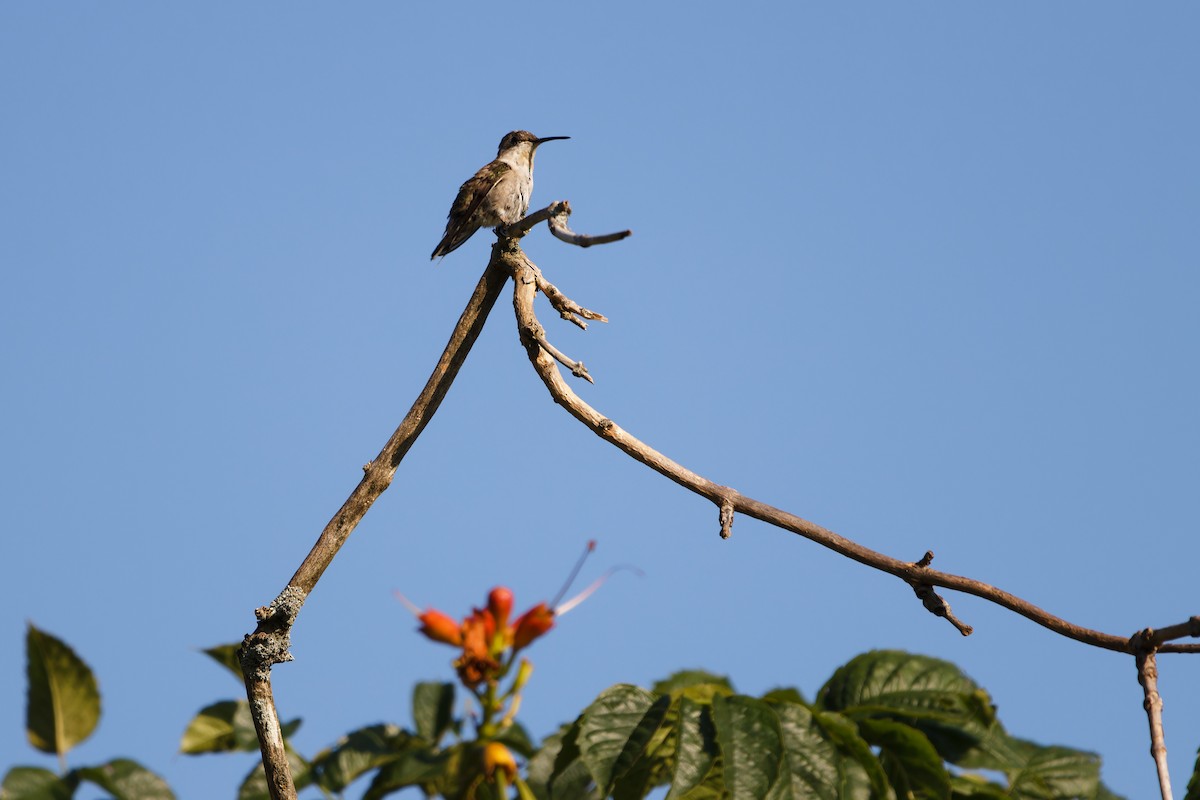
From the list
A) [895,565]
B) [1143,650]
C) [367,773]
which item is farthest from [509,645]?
[1143,650]

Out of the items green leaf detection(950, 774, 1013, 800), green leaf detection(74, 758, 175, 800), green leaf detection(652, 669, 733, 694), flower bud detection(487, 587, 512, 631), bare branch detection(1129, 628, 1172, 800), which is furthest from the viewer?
flower bud detection(487, 587, 512, 631)

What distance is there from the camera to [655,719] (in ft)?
10.5

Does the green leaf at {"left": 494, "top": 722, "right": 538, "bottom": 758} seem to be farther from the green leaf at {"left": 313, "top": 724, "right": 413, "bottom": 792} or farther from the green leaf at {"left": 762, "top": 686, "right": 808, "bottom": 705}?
the green leaf at {"left": 762, "top": 686, "right": 808, "bottom": 705}

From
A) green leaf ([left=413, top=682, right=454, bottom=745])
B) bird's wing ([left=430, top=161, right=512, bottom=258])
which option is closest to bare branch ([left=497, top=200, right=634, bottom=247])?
green leaf ([left=413, top=682, right=454, bottom=745])

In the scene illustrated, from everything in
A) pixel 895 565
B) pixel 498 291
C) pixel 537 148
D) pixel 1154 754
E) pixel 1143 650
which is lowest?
pixel 1154 754

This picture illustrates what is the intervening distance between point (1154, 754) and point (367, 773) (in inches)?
93.3

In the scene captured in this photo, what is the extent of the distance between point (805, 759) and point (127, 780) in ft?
6.19

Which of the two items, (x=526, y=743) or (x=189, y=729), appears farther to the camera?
(x=189, y=729)

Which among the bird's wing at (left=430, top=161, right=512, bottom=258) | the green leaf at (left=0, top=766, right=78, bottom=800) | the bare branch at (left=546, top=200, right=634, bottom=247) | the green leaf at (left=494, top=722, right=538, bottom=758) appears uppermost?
the bird's wing at (left=430, top=161, right=512, bottom=258)

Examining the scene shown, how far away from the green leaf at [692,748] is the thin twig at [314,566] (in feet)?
3.02

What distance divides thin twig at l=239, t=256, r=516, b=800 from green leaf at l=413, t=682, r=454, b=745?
1144mm

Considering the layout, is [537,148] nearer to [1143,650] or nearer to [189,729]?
[189,729]

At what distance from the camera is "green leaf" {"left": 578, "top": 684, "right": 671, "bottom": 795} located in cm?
308

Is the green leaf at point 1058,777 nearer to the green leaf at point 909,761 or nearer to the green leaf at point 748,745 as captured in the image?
the green leaf at point 909,761
